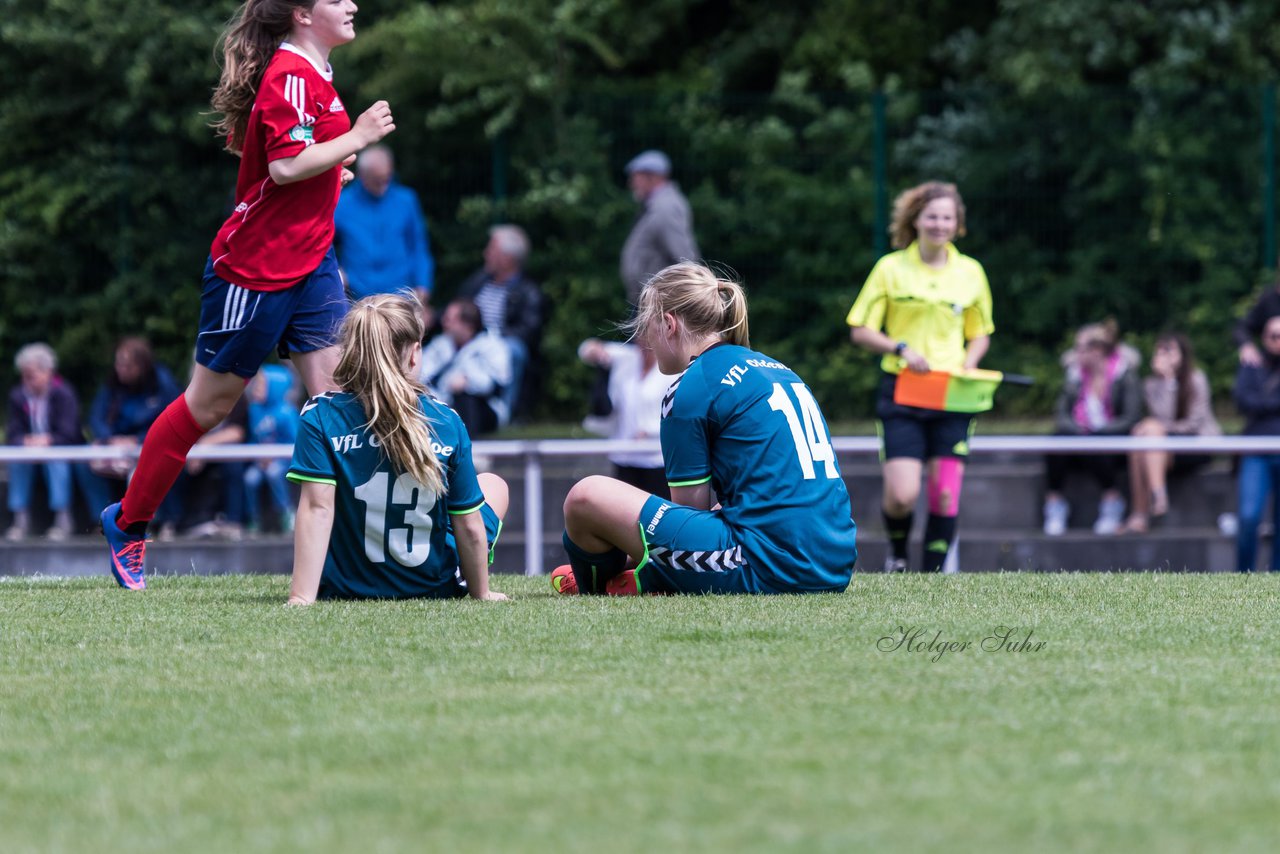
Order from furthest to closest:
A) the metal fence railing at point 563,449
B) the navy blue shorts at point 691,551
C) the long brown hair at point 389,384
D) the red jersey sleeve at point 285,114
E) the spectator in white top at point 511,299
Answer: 1. the spectator in white top at point 511,299
2. the metal fence railing at point 563,449
3. the red jersey sleeve at point 285,114
4. the navy blue shorts at point 691,551
5. the long brown hair at point 389,384

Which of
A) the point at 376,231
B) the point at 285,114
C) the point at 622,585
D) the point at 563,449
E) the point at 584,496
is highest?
the point at 376,231

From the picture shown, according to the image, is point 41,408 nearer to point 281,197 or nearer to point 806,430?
point 281,197

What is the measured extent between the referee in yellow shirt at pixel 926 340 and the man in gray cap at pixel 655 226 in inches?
144

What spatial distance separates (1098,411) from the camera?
40.6 feet

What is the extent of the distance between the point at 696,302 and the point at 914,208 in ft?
10.7

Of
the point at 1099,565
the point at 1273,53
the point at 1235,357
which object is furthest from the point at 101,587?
the point at 1273,53

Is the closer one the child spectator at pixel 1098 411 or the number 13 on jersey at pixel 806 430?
the number 13 on jersey at pixel 806 430

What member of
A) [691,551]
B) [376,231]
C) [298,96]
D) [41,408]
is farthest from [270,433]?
[691,551]

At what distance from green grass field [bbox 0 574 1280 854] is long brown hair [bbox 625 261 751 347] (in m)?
0.96

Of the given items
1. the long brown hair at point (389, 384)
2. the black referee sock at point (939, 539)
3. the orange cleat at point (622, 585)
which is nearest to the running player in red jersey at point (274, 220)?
the long brown hair at point (389, 384)

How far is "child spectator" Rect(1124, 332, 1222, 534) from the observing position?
468 inches

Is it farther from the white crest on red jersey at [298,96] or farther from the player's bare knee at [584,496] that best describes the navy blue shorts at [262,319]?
the player's bare knee at [584,496]

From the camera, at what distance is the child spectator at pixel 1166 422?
11.9 m

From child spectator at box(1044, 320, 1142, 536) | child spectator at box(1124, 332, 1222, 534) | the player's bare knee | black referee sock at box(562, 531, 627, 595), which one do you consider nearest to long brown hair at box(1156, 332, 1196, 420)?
child spectator at box(1124, 332, 1222, 534)
